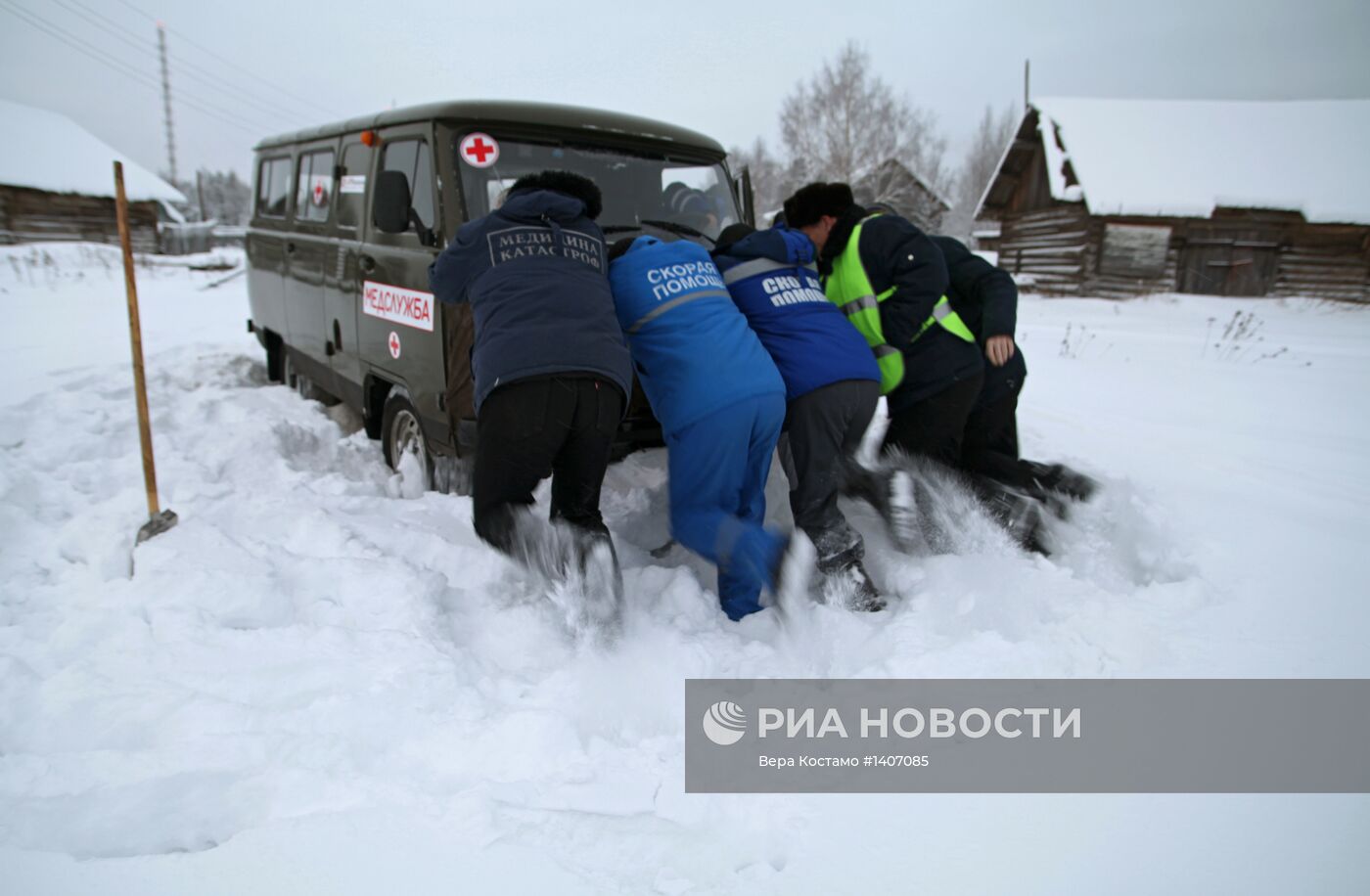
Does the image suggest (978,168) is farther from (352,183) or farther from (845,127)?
(352,183)

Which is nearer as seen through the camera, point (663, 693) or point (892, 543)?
point (663, 693)

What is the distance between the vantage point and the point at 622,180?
13.2ft

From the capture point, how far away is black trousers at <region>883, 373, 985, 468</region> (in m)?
3.44

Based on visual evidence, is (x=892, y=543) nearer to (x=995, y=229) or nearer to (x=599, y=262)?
(x=599, y=262)

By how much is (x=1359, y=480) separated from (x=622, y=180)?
4512 mm

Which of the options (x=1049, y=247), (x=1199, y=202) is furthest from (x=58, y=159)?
(x=1199, y=202)

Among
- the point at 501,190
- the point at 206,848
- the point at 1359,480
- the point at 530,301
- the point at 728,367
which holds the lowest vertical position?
the point at 206,848

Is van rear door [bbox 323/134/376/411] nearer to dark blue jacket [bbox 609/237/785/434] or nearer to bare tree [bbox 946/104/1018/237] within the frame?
dark blue jacket [bbox 609/237/785/434]

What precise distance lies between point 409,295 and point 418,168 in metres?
0.63

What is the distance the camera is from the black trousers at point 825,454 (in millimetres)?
3041

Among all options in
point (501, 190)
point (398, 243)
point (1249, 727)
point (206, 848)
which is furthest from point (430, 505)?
point (1249, 727)

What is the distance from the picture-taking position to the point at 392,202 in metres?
3.42

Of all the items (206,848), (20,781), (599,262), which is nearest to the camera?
(206,848)

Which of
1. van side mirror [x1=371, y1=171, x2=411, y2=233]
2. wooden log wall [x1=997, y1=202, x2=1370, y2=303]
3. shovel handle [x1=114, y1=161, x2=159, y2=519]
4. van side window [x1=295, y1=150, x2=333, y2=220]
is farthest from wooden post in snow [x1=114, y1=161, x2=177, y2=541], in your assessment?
wooden log wall [x1=997, y1=202, x2=1370, y2=303]
